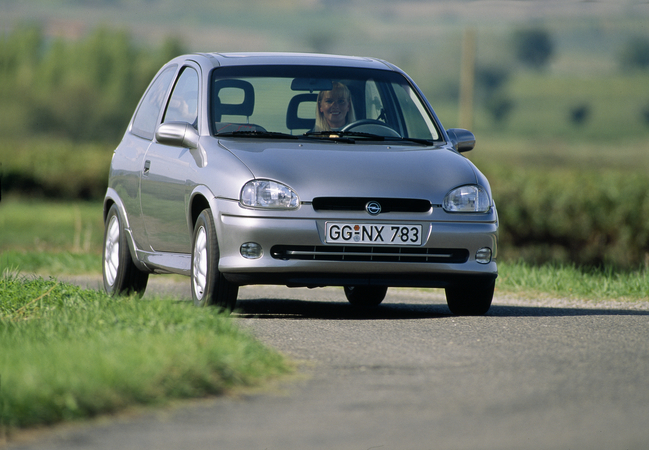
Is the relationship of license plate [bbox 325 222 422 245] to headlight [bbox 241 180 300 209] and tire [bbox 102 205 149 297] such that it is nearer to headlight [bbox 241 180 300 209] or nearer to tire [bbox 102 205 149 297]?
headlight [bbox 241 180 300 209]

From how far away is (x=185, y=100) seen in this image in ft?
26.7

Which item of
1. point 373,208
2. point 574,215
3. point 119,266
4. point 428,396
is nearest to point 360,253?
point 373,208

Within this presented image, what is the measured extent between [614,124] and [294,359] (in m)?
114

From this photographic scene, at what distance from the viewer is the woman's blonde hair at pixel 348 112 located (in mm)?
7930

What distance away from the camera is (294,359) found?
5340 millimetres

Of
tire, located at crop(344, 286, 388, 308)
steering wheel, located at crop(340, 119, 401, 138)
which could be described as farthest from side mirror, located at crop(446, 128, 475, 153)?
tire, located at crop(344, 286, 388, 308)

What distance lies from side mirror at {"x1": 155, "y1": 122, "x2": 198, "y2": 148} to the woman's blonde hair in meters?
0.93

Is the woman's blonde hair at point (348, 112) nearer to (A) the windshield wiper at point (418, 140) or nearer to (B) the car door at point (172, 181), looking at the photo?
(A) the windshield wiper at point (418, 140)

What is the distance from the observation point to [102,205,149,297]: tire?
8.49 metres

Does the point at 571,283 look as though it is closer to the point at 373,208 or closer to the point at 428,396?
the point at 373,208

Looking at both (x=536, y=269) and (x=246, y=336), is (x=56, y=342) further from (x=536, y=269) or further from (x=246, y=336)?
(x=536, y=269)

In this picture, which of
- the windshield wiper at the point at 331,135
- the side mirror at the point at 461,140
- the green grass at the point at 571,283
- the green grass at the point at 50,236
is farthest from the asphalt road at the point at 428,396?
the green grass at the point at 50,236

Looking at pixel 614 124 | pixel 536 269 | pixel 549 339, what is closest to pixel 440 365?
pixel 549 339

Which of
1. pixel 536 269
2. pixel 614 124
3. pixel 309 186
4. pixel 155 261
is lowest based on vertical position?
pixel 614 124
